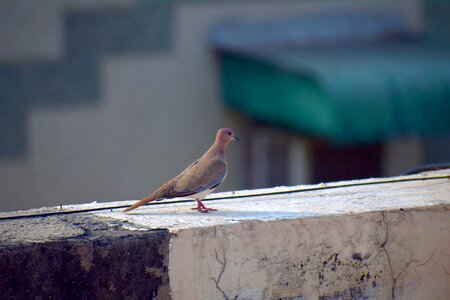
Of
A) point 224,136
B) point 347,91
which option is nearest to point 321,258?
point 224,136

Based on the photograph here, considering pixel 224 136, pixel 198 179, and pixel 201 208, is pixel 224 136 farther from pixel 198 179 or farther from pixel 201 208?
pixel 201 208

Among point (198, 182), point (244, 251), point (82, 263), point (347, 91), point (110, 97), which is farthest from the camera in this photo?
point (110, 97)

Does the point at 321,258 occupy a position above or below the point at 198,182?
below

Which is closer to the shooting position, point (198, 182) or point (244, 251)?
point (244, 251)

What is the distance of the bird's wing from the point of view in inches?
150

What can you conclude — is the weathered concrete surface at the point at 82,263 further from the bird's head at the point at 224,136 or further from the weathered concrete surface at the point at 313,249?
the bird's head at the point at 224,136

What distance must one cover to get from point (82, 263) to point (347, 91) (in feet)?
25.6

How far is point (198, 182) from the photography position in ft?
12.8

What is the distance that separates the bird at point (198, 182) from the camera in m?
3.75

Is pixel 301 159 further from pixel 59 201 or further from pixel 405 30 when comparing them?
pixel 59 201

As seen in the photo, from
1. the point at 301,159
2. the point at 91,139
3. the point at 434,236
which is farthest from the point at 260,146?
the point at 434,236

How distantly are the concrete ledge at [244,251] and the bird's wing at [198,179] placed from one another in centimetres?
19

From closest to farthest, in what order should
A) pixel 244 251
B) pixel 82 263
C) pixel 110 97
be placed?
pixel 82 263
pixel 244 251
pixel 110 97

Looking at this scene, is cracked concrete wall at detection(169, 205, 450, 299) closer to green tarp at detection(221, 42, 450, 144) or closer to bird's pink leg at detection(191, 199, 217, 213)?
bird's pink leg at detection(191, 199, 217, 213)
